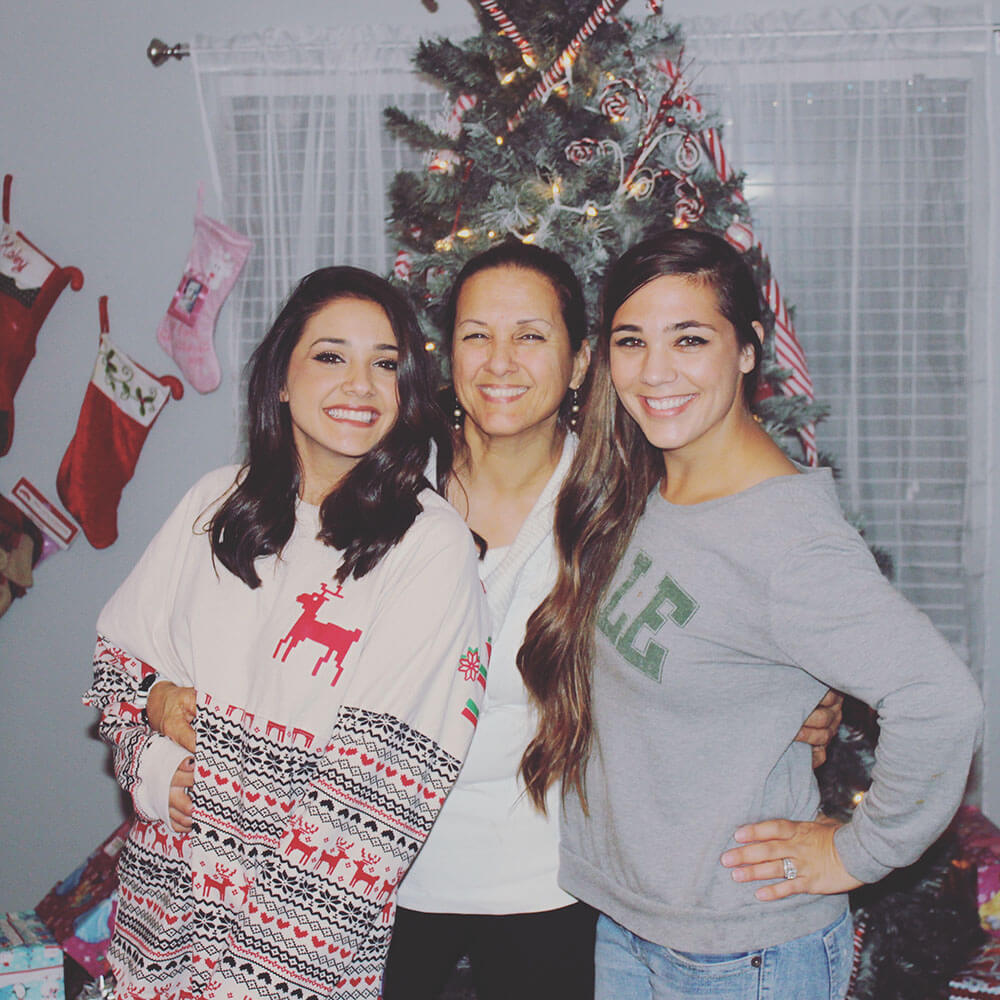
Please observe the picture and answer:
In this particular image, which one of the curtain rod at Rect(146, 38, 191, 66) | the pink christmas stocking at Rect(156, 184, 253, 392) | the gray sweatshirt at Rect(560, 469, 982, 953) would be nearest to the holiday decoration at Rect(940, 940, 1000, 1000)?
the gray sweatshirt at Rect(560, 469, 982, 953)

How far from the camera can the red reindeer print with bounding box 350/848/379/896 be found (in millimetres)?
1292

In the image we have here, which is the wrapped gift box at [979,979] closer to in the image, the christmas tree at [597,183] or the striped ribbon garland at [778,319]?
the christmas tree at [597,183]

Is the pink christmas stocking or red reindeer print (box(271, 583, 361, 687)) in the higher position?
the pink christmas stocking

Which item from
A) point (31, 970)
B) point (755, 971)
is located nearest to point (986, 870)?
point (755, 971)

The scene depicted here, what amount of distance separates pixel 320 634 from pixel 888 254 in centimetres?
251

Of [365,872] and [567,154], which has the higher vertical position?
[567,154]

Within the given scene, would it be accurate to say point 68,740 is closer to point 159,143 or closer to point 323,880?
point 159,143

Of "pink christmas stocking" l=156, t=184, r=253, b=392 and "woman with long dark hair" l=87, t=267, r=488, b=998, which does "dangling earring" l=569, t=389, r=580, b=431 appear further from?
"pink christmas stocking" l=156, t=184, r=253, b=392

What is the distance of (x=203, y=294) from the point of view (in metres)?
3.25

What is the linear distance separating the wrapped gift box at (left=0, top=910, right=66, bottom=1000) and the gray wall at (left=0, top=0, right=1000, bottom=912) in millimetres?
1130

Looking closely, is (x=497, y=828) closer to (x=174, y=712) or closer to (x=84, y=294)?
(x=174, y=712)

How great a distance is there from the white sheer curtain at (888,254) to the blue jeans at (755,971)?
2013mm

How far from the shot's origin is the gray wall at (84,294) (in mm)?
3330

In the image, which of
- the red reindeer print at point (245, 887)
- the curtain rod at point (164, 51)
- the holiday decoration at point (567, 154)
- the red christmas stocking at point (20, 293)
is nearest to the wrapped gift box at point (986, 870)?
the holiday decoration at point (567, 154)
